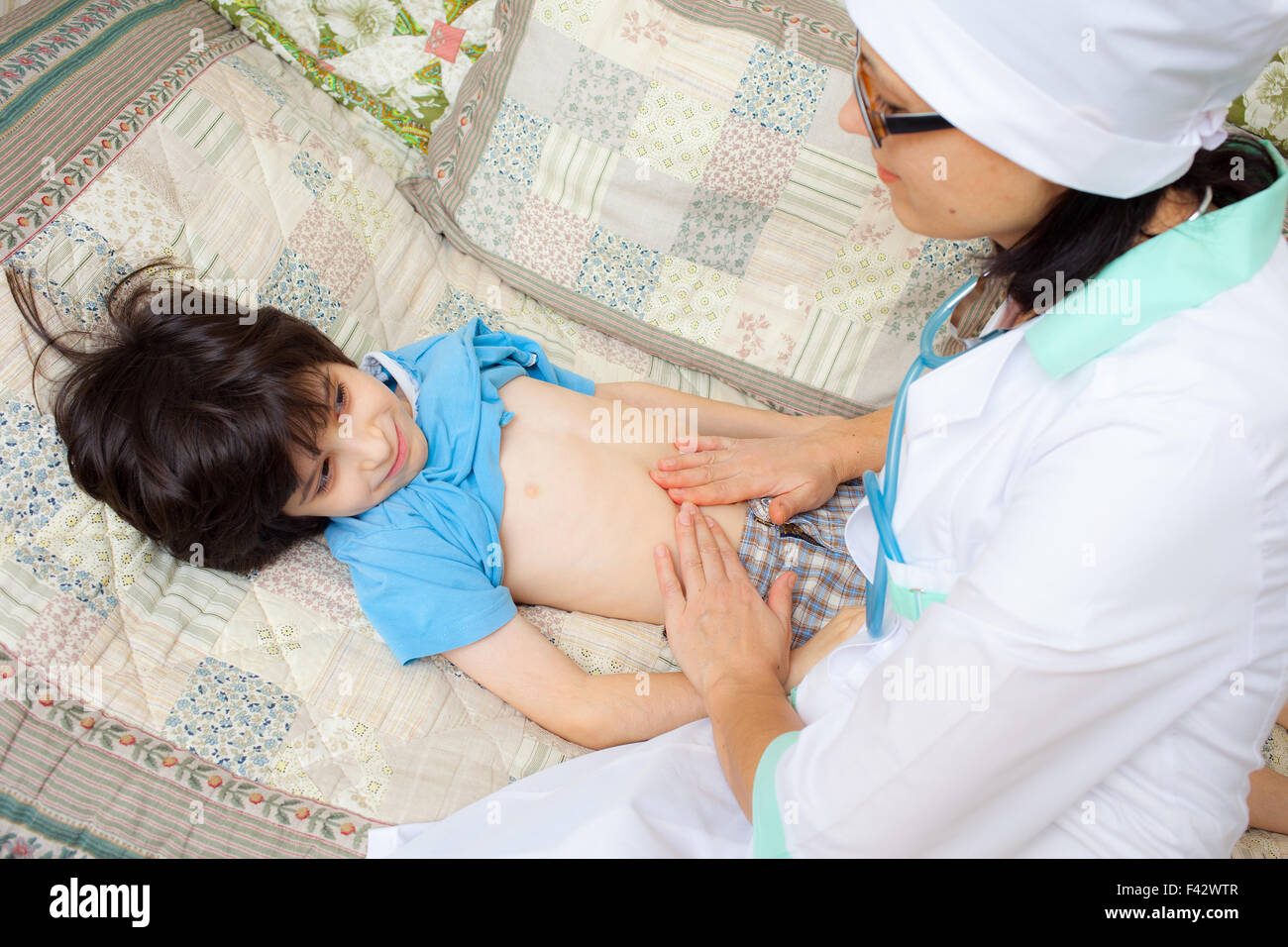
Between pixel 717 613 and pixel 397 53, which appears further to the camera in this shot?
pixel 397 53

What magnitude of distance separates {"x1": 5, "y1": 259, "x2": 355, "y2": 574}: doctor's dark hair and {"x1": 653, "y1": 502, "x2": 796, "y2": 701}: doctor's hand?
63 centimetres

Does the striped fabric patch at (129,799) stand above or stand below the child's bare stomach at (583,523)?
below

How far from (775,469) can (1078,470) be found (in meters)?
0.79

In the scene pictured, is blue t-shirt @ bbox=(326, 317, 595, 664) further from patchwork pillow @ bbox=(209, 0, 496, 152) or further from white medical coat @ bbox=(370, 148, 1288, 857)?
patchwork pillow @ bbox=(209, 0, 496, 152)

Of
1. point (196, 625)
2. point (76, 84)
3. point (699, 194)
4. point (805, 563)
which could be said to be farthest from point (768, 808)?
point (76, 84)

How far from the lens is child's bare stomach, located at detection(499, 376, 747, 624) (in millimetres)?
1533

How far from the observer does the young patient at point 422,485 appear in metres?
1.31

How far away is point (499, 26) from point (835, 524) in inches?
52.9

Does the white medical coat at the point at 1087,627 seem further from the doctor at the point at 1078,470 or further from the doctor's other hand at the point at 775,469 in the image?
the doctor's other hand at the point at 775,469

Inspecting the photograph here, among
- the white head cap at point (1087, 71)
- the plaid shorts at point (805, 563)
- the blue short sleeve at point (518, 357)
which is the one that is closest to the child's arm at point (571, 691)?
the plaid shorts at point (805, 563)

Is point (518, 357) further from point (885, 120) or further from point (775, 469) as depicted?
point (885, 120)

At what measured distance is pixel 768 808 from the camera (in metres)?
0.96

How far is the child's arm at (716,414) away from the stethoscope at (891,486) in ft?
1.85
